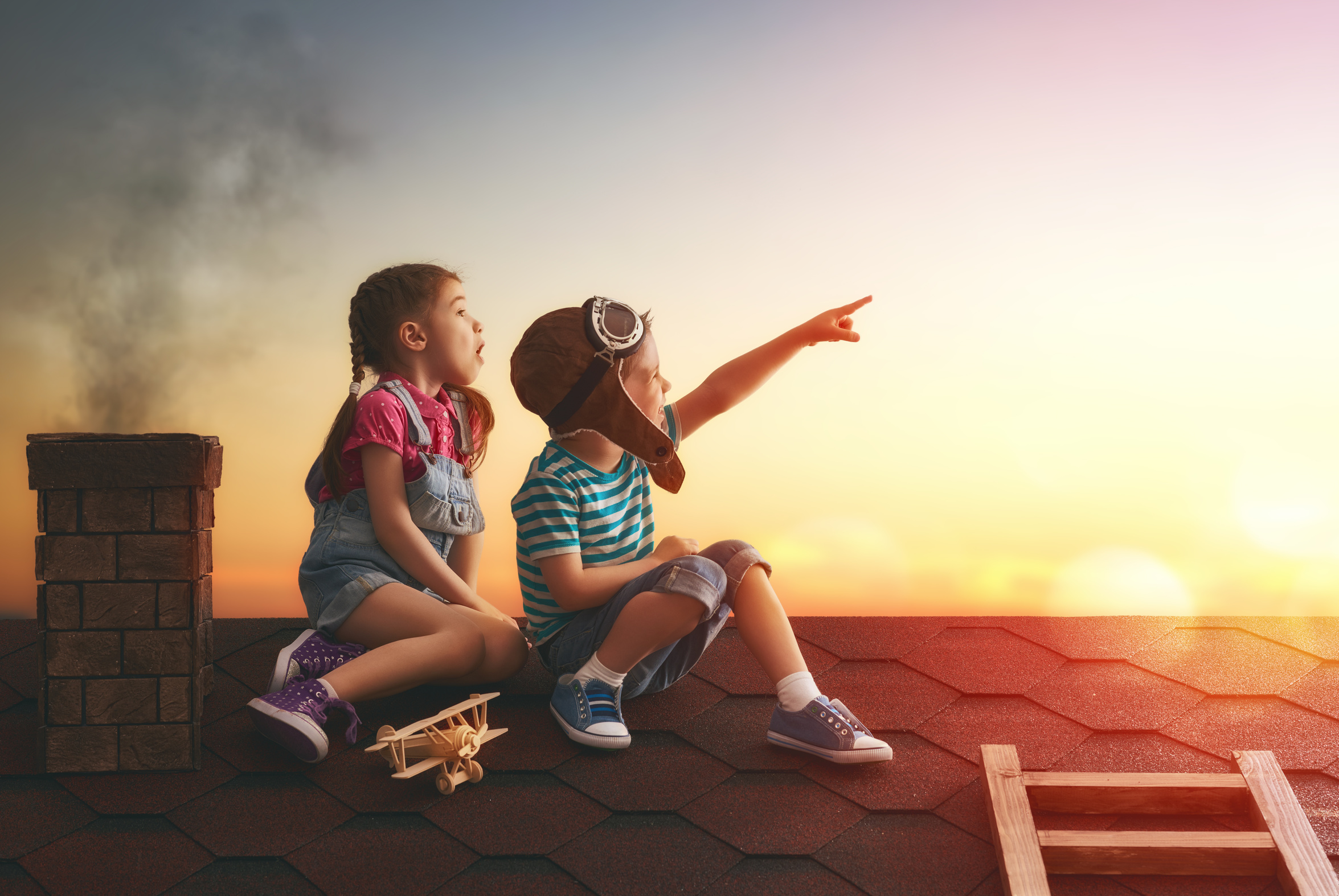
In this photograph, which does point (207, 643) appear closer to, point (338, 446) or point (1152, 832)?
point (338, 446)

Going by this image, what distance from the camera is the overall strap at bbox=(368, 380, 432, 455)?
2.32 meters

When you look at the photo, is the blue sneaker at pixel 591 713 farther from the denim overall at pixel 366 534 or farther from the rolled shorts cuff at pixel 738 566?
the denim overall at pixel 366 534

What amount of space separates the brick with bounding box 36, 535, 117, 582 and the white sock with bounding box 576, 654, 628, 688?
91 cm

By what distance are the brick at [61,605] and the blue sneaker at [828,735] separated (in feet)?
4.45

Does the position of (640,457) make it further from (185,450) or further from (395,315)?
(185,450)

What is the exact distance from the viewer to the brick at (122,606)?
1.83m

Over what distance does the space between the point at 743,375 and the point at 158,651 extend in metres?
1.43

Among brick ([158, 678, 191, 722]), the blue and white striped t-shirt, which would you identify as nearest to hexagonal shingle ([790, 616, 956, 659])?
the blue and white striped t-shirt

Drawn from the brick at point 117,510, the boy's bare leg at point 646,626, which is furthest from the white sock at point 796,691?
the brick at point 117,510

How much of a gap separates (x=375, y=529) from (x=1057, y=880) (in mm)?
1535

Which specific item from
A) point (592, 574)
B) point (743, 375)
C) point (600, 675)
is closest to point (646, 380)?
point (743, 375)

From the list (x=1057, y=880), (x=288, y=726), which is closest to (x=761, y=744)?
(x=1057, y=880)

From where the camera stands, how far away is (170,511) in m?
1.83

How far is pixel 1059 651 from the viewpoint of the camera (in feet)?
8.24
